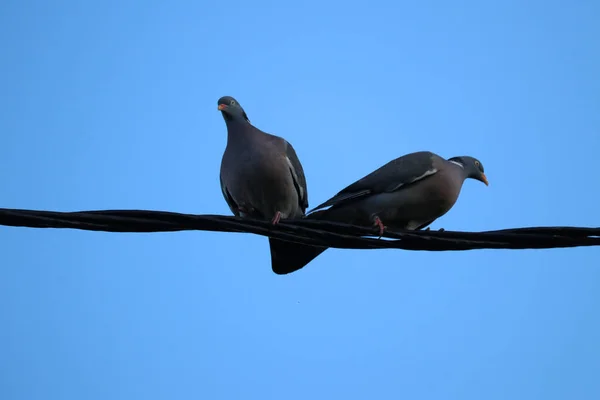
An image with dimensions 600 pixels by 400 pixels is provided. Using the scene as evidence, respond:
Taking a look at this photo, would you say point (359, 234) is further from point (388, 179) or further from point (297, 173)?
point (297, 173)

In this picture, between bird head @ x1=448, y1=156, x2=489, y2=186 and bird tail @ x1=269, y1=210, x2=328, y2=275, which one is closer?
bird tail @ x1=269, y1=210, x2=328, y2=275

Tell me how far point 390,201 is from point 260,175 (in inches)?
39.5

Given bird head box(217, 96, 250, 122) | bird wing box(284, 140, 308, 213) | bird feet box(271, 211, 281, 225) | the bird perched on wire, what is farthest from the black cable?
bird head box(217, 96, 250, 122)

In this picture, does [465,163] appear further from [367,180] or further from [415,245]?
[415,245]

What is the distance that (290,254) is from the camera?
5.59m

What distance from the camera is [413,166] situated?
5.69 meters

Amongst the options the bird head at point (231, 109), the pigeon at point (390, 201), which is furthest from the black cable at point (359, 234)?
the bird head at point (231, 109)

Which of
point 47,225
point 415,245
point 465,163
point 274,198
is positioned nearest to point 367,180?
point 274,198

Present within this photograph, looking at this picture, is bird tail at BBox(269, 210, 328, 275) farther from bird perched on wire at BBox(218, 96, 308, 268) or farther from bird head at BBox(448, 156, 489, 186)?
bird head at BBox(448, 156, 489, 186)

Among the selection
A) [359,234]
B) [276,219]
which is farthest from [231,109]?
[359,234]

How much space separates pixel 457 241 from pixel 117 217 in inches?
61.9

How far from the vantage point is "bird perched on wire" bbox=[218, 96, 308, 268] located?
5895 millimetres

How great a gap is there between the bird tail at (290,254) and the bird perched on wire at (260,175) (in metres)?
0.29

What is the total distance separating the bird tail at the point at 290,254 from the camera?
552 centimetres
